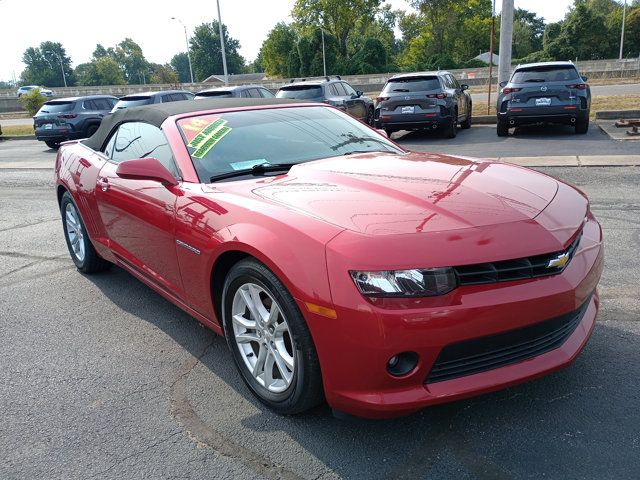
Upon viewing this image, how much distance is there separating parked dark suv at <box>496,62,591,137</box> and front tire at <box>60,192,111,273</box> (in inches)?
397

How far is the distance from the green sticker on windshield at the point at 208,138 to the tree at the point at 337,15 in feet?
230

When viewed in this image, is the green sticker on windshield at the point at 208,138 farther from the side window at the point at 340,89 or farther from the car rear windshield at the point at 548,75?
the side window at the point at 340,89

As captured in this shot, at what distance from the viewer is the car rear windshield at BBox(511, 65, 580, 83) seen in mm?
12211

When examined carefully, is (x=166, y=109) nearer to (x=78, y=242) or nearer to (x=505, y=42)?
(x=78, y=242)

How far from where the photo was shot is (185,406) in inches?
115

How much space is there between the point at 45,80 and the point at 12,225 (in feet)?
440

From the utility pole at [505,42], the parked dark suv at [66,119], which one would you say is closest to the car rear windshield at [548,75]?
the utility pole at [505,42]

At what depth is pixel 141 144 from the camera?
13.3 feet

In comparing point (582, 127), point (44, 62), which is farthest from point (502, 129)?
point (44, 62)

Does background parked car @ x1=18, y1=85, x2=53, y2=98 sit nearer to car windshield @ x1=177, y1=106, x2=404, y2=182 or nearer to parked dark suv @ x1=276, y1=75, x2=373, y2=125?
parked dark suv @ x1=276, y1=75, x2=373, y2=125

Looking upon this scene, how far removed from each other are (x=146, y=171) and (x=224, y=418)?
149cm

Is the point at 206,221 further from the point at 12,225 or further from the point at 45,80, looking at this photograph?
the point at 45,80

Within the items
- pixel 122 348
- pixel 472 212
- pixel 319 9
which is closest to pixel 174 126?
pixel 122 348

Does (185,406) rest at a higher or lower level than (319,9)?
lower
